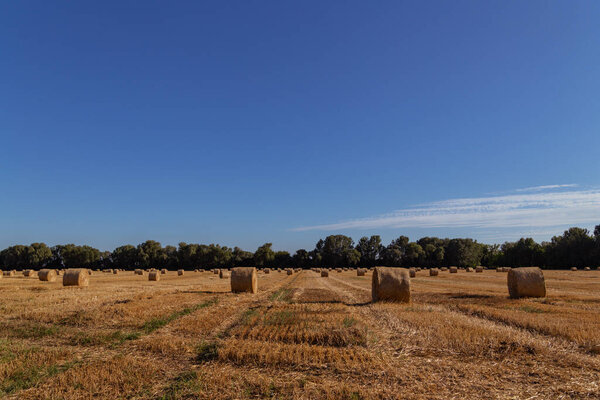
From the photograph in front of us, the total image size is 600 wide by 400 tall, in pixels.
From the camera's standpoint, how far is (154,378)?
19.7 ft

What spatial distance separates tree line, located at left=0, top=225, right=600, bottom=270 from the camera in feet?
306

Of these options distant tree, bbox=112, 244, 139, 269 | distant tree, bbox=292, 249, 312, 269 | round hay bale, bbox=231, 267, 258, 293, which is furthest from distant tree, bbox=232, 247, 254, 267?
round hay bale, bbox=231, 267, 258, 293

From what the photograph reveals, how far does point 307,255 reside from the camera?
108m

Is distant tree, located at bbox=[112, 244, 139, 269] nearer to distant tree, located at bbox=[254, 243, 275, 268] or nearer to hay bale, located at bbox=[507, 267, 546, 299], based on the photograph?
distant tree, located at bbox=[254, 243, 275, 268]

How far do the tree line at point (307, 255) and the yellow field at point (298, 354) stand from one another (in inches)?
3518

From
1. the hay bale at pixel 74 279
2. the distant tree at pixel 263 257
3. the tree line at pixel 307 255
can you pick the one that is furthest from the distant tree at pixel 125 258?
the hay bale at pixel 74 279

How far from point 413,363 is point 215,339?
4635mm

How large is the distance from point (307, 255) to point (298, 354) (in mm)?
101571

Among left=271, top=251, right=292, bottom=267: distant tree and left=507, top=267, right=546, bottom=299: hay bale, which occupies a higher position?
left=507, top=267, right=546, bottom=299: hay bale

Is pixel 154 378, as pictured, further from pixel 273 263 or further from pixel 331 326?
pixel 273 263

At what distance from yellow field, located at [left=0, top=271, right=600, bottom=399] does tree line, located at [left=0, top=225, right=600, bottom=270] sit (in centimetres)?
8935

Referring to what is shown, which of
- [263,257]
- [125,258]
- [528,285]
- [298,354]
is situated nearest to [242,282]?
[298,354]

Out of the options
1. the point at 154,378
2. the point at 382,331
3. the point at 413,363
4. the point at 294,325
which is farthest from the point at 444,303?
A: the point at 154,378

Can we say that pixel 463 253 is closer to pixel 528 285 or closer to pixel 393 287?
pixel 528 285
